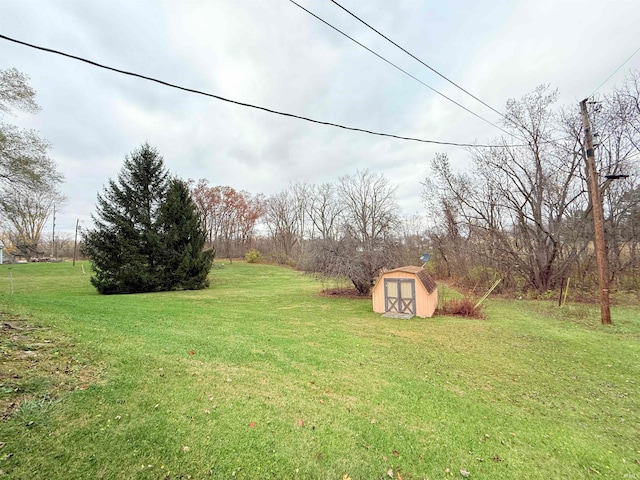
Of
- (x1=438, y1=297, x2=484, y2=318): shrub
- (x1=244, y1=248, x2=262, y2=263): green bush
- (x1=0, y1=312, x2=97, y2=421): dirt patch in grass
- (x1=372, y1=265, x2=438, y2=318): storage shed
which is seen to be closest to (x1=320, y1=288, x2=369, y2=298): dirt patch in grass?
(x1=372, y1=265, x2=438, y2=318): storage shed

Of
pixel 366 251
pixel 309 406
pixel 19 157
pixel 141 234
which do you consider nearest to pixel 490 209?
pixel 366 251

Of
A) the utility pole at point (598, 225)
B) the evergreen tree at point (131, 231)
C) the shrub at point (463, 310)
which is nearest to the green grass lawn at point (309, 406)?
the utility pole at point (598, 225)

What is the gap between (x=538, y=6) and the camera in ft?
20.5

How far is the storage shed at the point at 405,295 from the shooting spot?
32.5 ft

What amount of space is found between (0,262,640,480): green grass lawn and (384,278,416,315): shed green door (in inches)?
127

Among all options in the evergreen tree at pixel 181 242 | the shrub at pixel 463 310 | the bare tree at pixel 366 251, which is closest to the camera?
the shrub at pixel 463 310

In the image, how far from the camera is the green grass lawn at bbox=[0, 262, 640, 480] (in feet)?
7.75

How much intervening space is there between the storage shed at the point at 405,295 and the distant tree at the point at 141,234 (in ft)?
39.9

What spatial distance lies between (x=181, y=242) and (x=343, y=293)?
10.6 meters

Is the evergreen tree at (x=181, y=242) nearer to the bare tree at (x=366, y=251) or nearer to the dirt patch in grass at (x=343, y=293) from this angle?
the dirt patch in grass at (x=343, y=293)

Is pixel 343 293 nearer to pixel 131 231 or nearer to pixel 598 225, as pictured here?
pixel 598 225

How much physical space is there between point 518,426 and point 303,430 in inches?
104

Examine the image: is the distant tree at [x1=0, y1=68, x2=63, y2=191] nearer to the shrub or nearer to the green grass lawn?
the green grass lawn

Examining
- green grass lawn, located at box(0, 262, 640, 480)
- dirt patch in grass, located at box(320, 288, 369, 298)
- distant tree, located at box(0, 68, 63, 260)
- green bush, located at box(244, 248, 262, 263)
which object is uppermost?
distant tree, located at box(0, 68, 63, 260)
